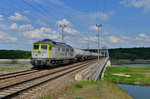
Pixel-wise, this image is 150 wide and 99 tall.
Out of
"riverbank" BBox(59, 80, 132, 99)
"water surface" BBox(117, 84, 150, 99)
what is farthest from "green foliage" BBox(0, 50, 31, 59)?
"riverbank" BBox(59, 80, 132, 99)

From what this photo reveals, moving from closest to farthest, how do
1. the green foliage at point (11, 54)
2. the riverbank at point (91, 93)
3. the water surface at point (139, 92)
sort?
the riverbank at point (91, 93) < the water surface at point (139, 92) < the green foliage at point (11, 54)

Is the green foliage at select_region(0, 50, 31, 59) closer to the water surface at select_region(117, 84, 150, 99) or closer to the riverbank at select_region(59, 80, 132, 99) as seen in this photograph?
the water surface at select_region(117, 84, 150, 99)

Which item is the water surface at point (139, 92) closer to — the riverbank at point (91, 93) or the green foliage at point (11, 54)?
the riverbank at point (91, 93)

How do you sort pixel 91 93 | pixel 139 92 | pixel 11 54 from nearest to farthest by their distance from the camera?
pixel 91 93
pixel 139 92
pixel 11 54

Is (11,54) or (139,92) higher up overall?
(11,54)

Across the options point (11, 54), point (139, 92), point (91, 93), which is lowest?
point (139, 92)

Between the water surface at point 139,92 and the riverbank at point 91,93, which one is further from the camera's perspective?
the water surface at point 139,92

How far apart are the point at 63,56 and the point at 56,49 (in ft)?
12.4

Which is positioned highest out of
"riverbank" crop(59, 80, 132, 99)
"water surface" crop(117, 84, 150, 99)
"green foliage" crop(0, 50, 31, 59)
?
"green foliage" crop(0, 50, 31, 59)

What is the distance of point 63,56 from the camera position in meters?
27.6

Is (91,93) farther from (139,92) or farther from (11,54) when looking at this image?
(11,54)

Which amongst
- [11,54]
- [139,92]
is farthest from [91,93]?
[11,54]

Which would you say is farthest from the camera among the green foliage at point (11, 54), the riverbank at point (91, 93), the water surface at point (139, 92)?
the green foliage at point (11, 54)

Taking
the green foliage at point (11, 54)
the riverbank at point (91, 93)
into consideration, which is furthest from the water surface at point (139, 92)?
the green foliage at point (11, 54)
